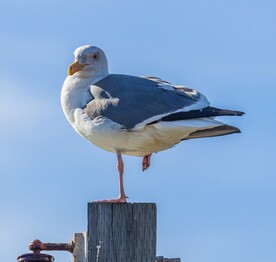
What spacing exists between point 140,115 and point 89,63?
→ 3.68 ft

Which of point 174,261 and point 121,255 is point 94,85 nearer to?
point 174,261

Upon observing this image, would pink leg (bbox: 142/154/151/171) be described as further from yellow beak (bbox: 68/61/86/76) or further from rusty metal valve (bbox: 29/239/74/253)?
rusty metal valve (bbox: 29/239/74/253)

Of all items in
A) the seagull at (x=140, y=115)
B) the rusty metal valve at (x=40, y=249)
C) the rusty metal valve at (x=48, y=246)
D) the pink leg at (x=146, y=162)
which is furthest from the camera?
the pink leg at (x=146, y=162)

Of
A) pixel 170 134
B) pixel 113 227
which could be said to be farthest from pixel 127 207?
pixel 170 134

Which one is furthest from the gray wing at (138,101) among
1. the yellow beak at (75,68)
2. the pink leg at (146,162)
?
the yellow beak at (75,68)

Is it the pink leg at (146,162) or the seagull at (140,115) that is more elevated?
the seagull at (140,115)

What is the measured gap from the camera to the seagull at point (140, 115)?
295 inches

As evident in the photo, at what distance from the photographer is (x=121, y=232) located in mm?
5457

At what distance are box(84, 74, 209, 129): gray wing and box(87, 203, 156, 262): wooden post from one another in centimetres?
215

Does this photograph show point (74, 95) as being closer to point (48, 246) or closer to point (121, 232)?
point (48, 246)

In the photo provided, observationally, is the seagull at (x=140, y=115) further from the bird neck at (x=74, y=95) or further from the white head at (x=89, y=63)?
the white head at (x=89, y=63)

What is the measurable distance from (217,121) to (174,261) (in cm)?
141

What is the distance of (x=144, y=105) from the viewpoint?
7750mm

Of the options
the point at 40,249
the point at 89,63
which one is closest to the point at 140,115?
the point at 89,63
